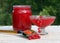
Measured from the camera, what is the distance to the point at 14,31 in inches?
47.0

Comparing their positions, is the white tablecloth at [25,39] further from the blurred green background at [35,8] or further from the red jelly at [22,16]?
the blurred green background at [35,8]

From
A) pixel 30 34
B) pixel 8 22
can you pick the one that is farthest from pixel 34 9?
pixel 30 34

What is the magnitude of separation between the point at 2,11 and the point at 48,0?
49cm

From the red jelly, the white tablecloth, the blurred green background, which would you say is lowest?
the blurred green background

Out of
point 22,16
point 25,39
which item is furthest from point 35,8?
point 25,39

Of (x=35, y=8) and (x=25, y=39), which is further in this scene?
(x=35, y=8)

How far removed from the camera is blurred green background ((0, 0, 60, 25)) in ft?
8.59

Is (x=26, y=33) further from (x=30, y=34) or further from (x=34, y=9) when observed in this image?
(x=34, y=9)

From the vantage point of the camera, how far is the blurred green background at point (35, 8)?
8.59 feet

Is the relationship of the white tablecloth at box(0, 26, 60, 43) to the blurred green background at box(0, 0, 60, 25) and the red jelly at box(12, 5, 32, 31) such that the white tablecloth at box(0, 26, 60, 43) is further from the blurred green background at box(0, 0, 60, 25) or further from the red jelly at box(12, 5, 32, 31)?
the blurred green background at box(0, 0, 60, 25)

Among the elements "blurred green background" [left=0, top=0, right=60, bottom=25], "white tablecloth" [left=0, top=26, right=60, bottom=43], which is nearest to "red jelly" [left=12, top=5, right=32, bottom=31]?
"white tablecloth" [left=0, top=26, right=60, bottom=43]

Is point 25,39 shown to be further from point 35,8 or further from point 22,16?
point 35,8

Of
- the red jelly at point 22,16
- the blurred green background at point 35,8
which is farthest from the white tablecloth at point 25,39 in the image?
the blurred green background at point 35,8

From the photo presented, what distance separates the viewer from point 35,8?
8.92 feet
